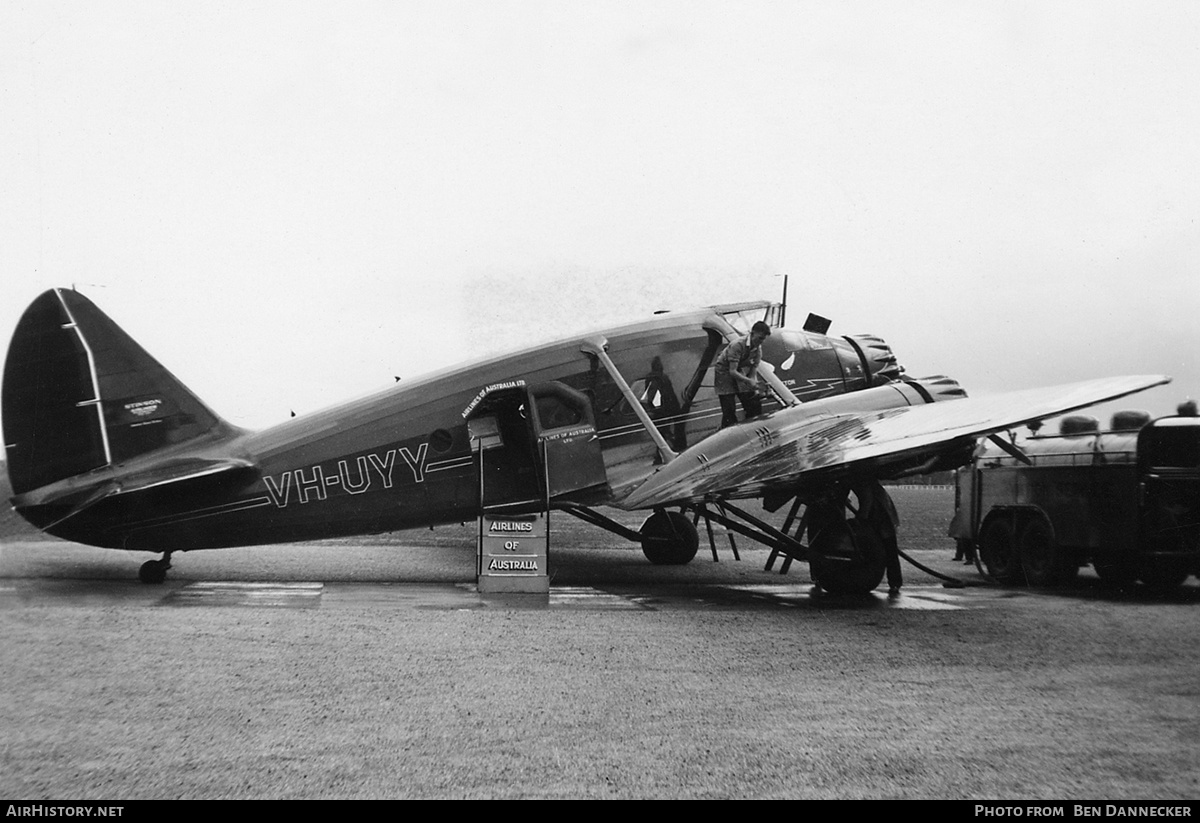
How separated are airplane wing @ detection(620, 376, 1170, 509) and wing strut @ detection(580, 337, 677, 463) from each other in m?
0.72

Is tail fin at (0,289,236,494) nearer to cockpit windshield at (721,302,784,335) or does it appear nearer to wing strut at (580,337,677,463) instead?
wing strut at (580,337,677,463)

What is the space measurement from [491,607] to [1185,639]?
21.6ft

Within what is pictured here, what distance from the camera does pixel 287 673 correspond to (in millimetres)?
6969

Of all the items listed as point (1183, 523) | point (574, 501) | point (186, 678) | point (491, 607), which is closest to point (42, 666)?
point (186, 678)

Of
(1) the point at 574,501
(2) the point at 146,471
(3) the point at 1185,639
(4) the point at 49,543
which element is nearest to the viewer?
(3) the point at 1185,639

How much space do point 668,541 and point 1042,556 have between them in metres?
6.06

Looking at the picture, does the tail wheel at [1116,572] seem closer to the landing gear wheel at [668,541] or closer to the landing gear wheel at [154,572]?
the landing gear wheel at [668,541]

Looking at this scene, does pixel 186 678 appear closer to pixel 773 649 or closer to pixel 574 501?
pixel 773 649

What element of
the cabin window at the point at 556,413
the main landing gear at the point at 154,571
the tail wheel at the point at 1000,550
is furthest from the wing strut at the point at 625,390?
the main landing gear at the point at 154,571

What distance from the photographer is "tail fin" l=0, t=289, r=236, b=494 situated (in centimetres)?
1235

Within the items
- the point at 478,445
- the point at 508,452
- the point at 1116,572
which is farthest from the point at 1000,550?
the point at 478,445

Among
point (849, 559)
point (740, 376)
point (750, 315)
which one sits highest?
point (750, 315)

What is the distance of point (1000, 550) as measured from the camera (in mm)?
14727

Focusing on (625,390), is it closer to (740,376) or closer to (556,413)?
(556,413)
